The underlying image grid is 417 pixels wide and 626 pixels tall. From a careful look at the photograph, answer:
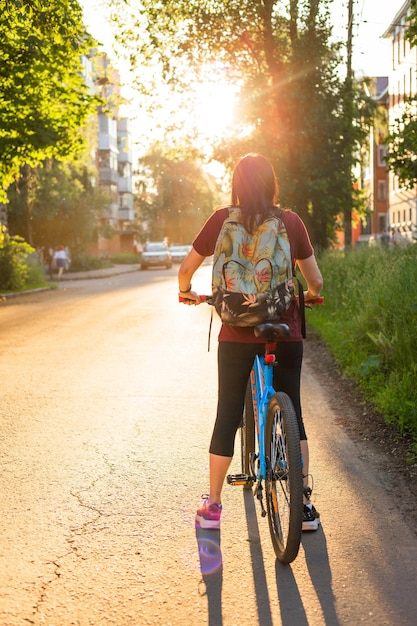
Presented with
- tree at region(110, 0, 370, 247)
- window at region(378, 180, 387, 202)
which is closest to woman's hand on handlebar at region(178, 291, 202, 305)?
tree at region(110, 0, 370, 247)

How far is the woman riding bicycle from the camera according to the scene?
170 inches

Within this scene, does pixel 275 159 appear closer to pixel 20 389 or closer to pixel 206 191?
pixel 20 389

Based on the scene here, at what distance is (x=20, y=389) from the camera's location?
9.19 m

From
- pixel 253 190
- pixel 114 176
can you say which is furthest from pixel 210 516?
pixel 114 176

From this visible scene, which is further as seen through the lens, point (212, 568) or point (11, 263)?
point (11, 263)

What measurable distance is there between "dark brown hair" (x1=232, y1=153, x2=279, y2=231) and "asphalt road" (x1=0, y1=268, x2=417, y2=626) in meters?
1.55

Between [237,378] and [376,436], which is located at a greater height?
[237,378]

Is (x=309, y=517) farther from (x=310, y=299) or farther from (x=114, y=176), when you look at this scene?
(x=114, y=176)

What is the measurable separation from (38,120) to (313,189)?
761 centimetres

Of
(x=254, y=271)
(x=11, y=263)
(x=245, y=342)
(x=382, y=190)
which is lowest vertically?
(x=11, y=263)

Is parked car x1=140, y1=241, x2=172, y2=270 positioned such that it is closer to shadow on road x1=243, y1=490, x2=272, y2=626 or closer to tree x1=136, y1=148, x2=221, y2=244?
tree x1=136, y1=148, x2=221, y2=244

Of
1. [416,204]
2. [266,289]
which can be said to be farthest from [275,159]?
[416,204]

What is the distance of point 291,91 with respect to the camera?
24547mm

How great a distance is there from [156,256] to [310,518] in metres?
51.8
